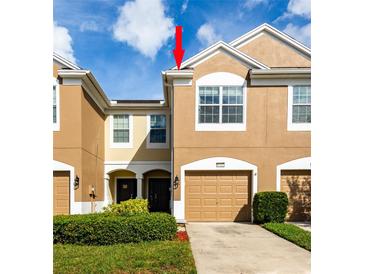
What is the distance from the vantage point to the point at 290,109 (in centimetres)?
1167

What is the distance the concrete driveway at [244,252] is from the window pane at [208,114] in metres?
4.58

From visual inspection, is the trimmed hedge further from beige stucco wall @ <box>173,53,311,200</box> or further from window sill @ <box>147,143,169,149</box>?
window sill @ <box>147,143,169,149</box>

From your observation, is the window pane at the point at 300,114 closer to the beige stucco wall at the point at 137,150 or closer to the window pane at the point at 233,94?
the window pane at the point at 233,94

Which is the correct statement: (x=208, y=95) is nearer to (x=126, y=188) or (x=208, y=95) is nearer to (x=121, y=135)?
(x=121, y=135)

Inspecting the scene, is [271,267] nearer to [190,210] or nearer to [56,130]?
[190,210]

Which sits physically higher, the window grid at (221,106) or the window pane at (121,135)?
the window grid at (221,106)

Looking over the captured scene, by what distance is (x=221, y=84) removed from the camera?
11664 mm

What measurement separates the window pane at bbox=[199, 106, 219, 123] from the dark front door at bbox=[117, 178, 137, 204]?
6644 millimetres

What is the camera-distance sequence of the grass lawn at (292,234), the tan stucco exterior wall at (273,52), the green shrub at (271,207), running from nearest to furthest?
1. the grass lawn at (292,234)
2. the green shrub at (271,207)
3. the tan stucco exterior wall at (273,52)

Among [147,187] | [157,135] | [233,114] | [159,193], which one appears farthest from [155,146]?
[233,114]

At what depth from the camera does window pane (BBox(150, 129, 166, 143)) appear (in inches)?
599

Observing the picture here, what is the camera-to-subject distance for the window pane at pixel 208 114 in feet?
Result: 38.0

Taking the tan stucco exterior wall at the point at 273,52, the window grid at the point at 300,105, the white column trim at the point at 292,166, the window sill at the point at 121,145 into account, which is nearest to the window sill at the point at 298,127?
the window grid at the point at 300,105

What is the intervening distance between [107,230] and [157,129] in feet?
27.5
